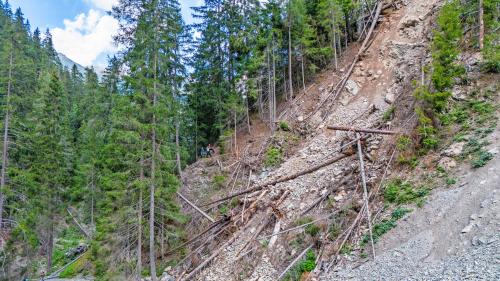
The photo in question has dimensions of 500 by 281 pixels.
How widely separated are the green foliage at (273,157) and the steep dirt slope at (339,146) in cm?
95

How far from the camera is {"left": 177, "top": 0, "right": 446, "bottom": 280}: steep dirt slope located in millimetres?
13039

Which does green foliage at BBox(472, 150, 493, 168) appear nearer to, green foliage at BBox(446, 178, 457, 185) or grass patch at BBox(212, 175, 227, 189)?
green foliage at BBox(446, 178, 457, 185)

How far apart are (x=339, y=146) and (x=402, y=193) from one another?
5838mm

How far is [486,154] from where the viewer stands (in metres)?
10.2

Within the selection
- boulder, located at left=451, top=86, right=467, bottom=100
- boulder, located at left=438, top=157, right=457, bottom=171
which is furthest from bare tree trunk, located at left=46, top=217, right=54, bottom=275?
boulder, located at left=451, top=86, right=467, bottom=100

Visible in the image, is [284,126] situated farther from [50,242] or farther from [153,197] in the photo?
[50,242]

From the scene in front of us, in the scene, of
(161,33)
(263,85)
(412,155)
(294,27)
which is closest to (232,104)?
(263,85)

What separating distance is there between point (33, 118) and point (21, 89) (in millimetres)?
4822

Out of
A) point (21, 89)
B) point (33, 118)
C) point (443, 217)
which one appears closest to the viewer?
point (443, 217)

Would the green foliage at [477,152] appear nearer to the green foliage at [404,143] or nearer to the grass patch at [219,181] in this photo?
the green foliage at [404,143]

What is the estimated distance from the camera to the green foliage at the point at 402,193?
10.6 metres

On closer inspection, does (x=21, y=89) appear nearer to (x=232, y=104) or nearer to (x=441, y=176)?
(x=232, y=104)

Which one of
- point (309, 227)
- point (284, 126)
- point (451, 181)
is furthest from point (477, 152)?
point (284, 126)

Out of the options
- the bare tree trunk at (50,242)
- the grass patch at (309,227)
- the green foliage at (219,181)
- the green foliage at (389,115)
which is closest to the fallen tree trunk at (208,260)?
the grass patch at (309,227)
